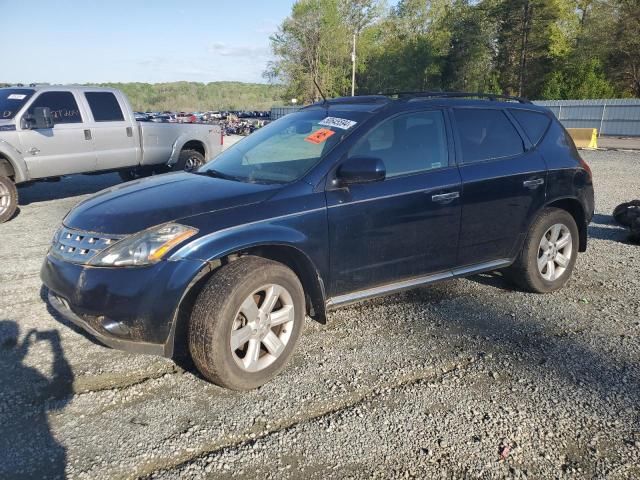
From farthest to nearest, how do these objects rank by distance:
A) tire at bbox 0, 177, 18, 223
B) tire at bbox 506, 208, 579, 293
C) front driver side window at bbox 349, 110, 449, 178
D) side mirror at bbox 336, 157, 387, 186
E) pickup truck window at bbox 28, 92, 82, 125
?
pickup truck window at bbox 28, 92, 82, 125 < tire at bbox 0, 177, 18, 223 < tire at bbox 506, 208, 579, 293 < front driver side window at bbox 349, 110, 449, 178 < side mirror at bbox 336, 157, 387, 186

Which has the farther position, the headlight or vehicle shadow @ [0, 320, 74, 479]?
the headlight

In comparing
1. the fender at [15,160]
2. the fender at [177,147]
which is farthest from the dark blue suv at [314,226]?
the fender at [177,147]

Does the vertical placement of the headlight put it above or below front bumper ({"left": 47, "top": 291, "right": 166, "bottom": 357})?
above

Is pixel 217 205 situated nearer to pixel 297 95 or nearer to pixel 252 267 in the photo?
pixel 252 267

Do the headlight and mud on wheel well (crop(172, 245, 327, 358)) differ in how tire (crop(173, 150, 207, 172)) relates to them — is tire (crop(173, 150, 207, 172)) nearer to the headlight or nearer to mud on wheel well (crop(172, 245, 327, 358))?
mud on wheel well (crop(172, 245, 327, 358))

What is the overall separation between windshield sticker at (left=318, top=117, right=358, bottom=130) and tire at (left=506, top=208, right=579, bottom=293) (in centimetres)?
191

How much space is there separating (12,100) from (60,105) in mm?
659

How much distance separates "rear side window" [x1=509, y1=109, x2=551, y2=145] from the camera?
4328 mm

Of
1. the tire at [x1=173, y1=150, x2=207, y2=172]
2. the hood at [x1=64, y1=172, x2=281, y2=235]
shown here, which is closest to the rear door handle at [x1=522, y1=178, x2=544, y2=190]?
the hood at [x1=64, y1=172, x2=281, y2=235]

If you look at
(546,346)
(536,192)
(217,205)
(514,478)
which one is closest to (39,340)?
(217,205)

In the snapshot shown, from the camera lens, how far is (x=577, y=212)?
4566mm

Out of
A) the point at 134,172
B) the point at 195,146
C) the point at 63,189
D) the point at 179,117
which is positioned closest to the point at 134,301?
the point at 134,172

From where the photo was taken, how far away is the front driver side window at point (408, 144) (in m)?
3.46

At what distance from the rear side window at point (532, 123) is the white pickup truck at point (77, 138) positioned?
6.68 metres
